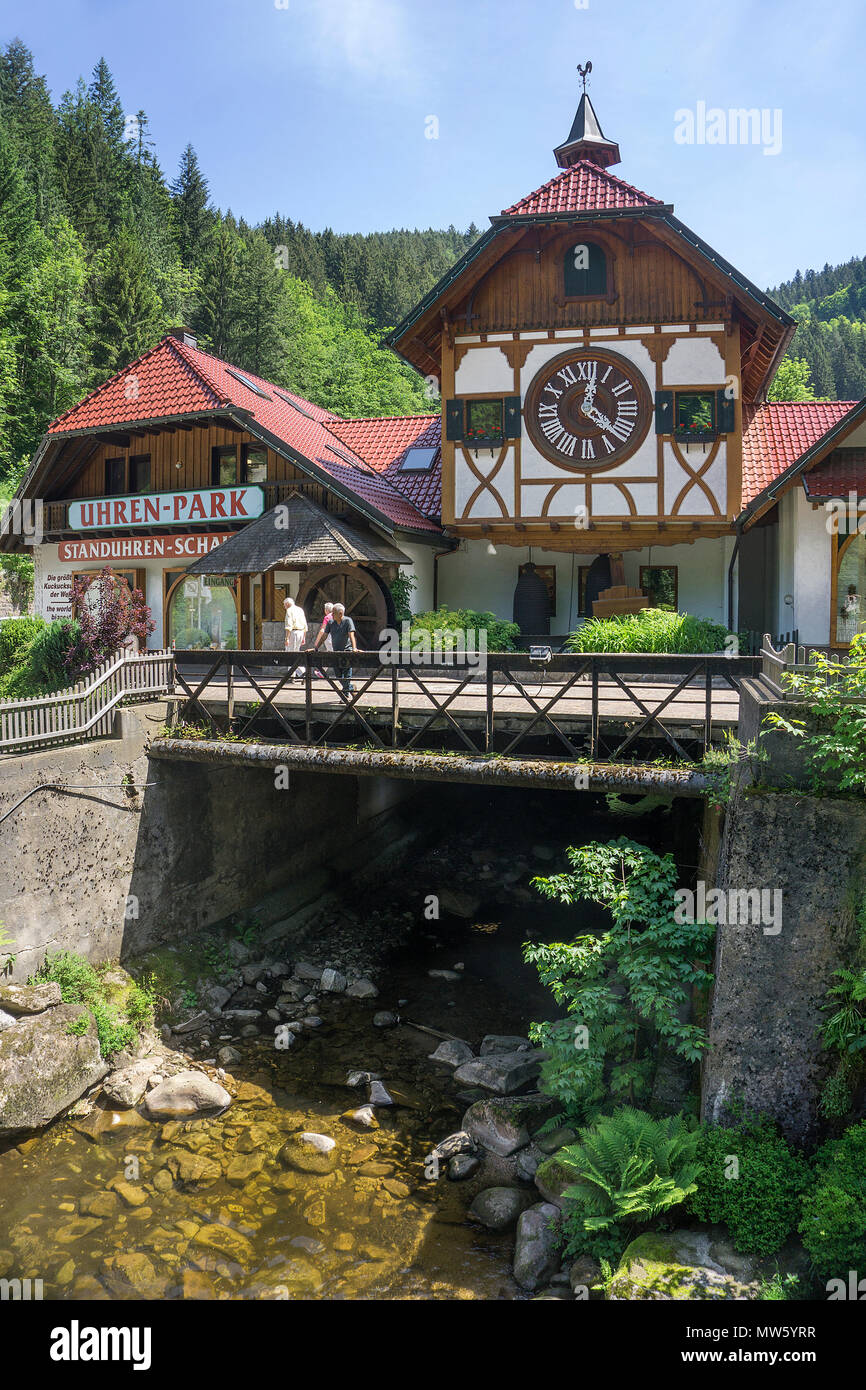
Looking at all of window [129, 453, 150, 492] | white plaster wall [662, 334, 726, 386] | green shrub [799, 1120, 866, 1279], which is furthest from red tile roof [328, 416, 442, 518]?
green shrub [799, 1120, 866, 1279]

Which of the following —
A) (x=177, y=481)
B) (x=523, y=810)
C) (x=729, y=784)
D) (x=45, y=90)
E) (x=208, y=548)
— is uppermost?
(x=45, y=90)

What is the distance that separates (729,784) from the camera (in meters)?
8.53

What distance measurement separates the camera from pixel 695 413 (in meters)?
17.0

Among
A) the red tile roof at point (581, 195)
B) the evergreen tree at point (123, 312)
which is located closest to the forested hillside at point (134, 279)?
the evergreen tree at point (123, 312)

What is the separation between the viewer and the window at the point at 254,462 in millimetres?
19875

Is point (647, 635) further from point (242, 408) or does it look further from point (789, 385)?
point (789, 385)

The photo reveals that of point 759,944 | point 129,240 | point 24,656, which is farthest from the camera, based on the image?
point 129,240

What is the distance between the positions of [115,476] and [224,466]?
326cm

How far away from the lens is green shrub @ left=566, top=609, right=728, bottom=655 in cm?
1516

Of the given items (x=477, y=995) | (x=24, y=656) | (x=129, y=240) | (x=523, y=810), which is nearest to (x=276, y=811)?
(x=477, y=995)

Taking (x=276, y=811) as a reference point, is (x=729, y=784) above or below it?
above

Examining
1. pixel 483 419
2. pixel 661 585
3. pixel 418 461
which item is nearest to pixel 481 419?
pixel 483 419
